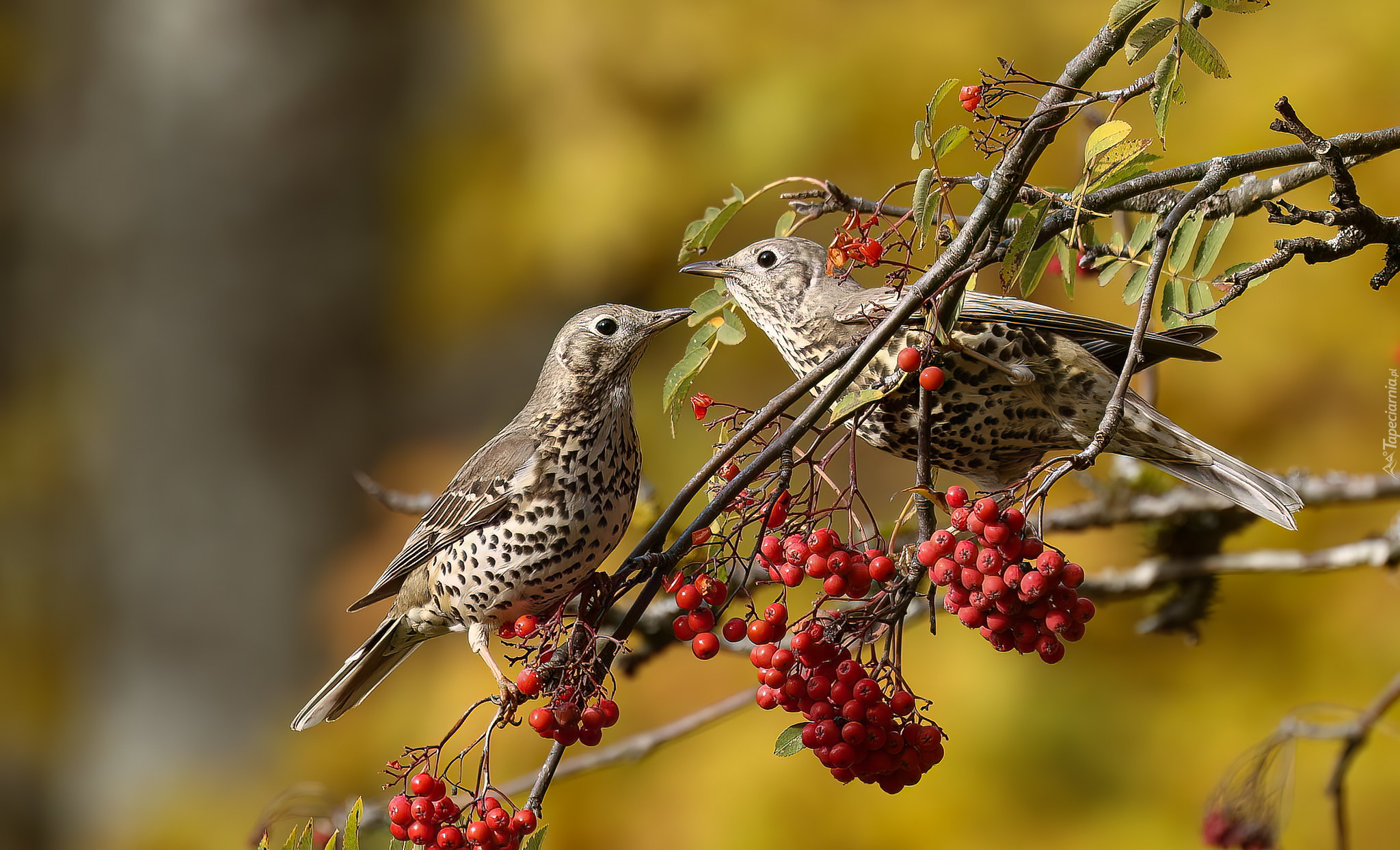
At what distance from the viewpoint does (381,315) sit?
6270 millimetres

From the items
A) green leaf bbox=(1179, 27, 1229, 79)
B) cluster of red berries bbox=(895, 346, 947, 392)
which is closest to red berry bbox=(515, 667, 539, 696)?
cluster of red berries bbox=(895, 346, 947, 392)

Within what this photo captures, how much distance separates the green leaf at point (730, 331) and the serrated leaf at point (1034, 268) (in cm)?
38

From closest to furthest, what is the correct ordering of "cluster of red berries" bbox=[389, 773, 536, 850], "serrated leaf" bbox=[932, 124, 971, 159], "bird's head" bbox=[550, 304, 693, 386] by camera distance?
"serrated leaf" bbox=[932, 124, 971, 159] → "cluster of red berries" bbox=[389, 773, 536, 850] → "bird's head" bbox=[550, 304, 693, 386]

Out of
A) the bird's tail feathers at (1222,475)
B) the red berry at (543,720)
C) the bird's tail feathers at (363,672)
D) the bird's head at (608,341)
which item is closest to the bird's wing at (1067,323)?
the bird's tail feathers at (1222,475)

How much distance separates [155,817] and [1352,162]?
19.5 ft

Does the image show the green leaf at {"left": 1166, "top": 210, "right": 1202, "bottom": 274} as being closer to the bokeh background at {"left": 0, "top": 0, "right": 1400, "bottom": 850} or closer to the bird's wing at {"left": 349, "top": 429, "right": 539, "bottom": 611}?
the bird's wing at {"left": 349, "top": 429, "right": 539, "bottom": 611}

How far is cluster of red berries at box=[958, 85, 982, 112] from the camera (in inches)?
52.1

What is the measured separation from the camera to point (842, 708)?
1.31m

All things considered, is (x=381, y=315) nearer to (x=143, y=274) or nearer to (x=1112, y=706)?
(x=143, y=274)

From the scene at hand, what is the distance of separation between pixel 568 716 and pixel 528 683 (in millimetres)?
64

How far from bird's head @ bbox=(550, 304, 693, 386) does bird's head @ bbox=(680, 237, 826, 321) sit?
17 centimetres

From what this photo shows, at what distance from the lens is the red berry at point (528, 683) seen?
1.34m

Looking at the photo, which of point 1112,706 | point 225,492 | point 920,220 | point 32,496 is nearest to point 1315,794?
point 1112,706

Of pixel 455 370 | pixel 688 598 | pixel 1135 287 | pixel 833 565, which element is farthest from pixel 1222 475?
pixel 455 370
